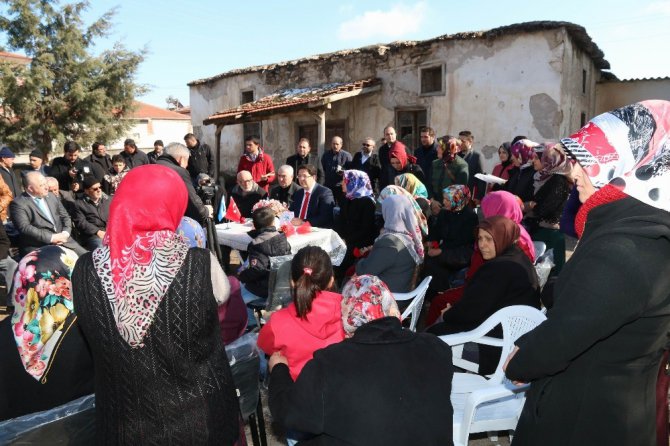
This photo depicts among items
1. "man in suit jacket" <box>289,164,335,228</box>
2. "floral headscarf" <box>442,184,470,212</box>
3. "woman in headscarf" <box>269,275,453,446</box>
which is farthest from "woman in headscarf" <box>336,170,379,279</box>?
"woman in headscarf" <box>269,275,453,446</box>

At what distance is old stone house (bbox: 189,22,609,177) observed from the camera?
950cm

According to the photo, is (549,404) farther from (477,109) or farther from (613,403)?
(477,109)

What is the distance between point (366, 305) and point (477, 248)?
2.02 meters

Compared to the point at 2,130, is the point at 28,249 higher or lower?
lower

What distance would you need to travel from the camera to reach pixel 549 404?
1.51m

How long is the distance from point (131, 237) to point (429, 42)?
10.6m

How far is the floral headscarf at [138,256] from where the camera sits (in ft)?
4.80

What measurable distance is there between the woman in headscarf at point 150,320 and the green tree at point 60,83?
21.4 m

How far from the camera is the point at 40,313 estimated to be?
1.86 meters

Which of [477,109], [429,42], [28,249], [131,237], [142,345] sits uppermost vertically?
[429,42]

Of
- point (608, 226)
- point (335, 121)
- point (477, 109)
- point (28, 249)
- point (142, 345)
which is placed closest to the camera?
point (608, 226)

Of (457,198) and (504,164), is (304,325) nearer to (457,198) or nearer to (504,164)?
(457,198)

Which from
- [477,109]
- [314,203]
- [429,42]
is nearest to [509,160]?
[314,203]

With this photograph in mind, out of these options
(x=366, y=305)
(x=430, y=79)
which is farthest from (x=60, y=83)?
(x=366, y=305)
